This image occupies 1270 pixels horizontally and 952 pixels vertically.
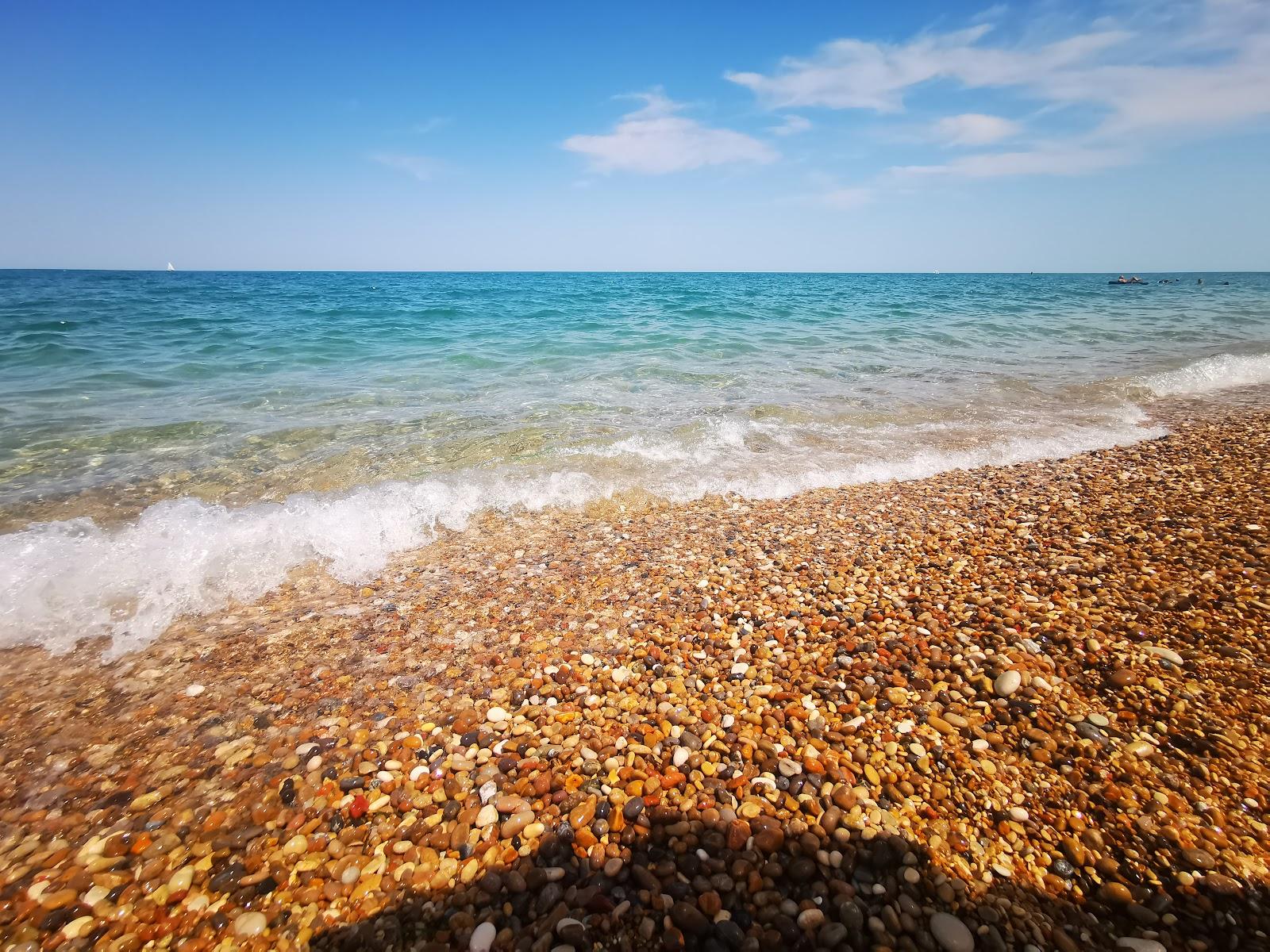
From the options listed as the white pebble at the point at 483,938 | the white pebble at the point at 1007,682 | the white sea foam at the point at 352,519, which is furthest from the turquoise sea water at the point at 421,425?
the white pebble at the point at 1007,682

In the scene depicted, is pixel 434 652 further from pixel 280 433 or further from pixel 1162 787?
pixel 280 433

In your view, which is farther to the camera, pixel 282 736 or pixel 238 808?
pixel 282 736

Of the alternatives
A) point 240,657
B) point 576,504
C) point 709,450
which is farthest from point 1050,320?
point 240,657

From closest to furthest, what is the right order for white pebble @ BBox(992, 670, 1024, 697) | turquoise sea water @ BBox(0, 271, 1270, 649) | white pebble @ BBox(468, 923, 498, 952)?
white pebble @ BBox(468, 923, 498, 952) < white pebble @ BBox(992, 670, 1024, 697) < turquoise sea water @ BBox(0, 271, 1270, 649)

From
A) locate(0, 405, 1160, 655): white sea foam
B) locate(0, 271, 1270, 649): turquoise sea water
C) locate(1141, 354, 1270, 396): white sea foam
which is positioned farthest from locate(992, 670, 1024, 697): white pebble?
locate(1141, 354, 1270, 396): white sea foam

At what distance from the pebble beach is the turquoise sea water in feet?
3.72

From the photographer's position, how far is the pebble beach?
2232 millimetres

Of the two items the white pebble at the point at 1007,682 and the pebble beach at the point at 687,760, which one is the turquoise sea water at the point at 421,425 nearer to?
the pebble beach at the point at 687,760

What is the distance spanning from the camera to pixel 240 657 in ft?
13.3

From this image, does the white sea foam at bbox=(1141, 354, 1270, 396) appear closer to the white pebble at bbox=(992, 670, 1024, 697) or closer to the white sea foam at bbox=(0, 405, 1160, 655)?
the white sea foam at bbox=(0, 405, 1160, 655)

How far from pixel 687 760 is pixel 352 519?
190 inches

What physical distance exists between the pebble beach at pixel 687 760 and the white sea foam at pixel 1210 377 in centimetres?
1057

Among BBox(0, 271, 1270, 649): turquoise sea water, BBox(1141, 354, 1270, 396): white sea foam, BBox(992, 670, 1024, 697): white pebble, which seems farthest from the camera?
Answer: BBox(1141, 354, 1270, 396): white sea foam

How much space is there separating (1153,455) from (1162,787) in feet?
22.6
